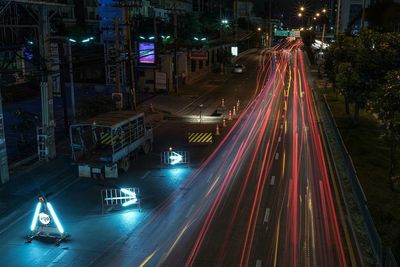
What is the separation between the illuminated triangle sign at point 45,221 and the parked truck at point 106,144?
258 inches

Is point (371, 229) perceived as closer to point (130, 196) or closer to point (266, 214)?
point (266, 214)

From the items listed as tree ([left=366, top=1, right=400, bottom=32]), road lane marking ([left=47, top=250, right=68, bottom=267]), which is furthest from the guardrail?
tree ([left=366, top=1, right=400, bottom=32])

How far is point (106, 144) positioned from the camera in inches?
985

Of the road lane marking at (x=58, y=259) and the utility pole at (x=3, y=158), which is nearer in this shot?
the road lane marking at (x=58, y=259)

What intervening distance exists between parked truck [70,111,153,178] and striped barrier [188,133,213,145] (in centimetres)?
615

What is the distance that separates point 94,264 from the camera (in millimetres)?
14938

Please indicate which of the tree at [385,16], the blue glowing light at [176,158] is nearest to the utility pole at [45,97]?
the blue glowing light at [176,158]

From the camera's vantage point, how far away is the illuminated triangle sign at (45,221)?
16.6m

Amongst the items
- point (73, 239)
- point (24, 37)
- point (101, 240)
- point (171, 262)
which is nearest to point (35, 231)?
point (73, 239)

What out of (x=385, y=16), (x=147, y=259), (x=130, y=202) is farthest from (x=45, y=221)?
(x=385, y=16)

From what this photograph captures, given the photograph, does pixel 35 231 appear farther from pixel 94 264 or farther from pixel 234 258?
pixel 234 258

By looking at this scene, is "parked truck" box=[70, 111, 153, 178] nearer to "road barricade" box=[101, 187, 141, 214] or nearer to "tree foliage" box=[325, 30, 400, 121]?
"road barricade" box=[101, 187, 141, 214]

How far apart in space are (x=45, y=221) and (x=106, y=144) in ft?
28.1

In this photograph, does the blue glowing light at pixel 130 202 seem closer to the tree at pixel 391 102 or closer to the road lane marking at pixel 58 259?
the road lane marking at pixel 58 259
